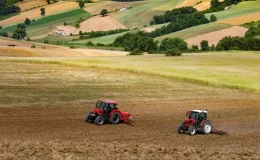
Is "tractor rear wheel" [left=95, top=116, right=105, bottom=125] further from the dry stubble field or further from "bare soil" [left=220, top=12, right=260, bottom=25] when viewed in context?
"bare soil" [left=220, top=12, right=260, bottom=25]

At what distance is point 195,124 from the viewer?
114 feet

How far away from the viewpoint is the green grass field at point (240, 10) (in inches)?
6061

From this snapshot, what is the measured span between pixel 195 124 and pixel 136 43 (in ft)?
329

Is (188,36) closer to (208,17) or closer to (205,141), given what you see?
(208,17)

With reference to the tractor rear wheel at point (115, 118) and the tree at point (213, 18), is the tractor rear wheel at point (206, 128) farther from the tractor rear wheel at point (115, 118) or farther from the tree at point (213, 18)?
the tree at point (213, 18)

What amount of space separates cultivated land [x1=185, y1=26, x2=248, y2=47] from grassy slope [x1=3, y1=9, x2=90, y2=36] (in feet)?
201

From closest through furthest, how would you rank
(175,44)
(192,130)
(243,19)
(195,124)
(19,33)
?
(192,130) < (195,124) < (175,44) < (243,19) < (19,33)

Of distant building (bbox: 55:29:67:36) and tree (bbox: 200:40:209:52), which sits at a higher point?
distant building (bbox: 55:29:67:36)

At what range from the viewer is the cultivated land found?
13100 centimetres

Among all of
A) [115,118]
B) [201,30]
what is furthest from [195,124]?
[201,30]

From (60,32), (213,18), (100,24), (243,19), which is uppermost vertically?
(100,24)

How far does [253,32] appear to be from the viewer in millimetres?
125812

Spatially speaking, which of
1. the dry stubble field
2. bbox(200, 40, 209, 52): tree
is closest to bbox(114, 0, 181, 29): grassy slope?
bbox(200, 40, 209, 52): tree

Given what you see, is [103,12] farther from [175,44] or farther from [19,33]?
[175,44]
